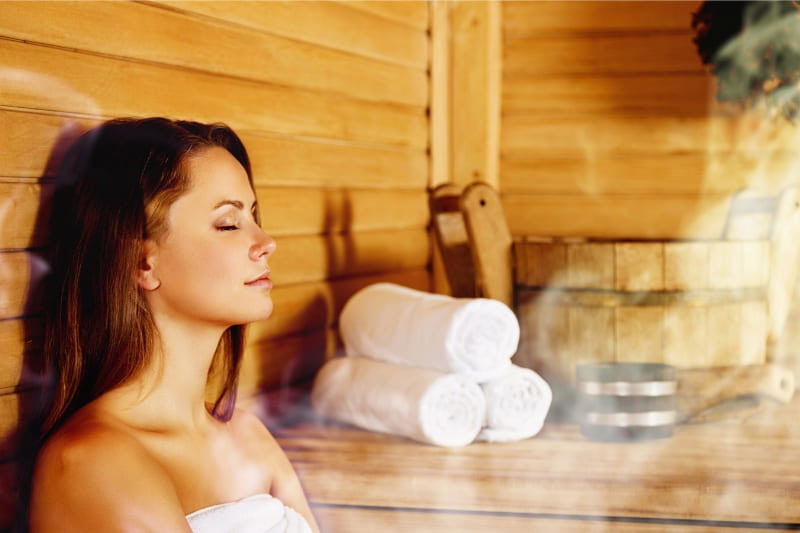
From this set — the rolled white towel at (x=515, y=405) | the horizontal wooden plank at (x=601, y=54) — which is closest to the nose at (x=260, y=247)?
the rolled white towel at (x=515, y=405)

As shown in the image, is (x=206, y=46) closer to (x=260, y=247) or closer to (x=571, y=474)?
(x=260, y=247)

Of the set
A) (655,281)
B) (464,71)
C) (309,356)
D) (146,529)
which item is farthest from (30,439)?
(464,71)

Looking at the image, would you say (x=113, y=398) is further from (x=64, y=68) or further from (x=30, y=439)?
(x=64, y=68)

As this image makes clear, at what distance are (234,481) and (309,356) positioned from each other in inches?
29.3

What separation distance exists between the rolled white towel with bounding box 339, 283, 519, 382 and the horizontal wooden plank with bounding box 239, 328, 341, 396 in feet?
0.64

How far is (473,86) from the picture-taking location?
2.46 m

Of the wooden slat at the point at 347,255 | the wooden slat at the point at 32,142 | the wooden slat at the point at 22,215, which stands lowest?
the wooden slat at the point at 347,255

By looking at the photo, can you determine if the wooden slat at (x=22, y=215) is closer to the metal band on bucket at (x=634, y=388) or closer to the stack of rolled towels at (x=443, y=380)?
the stack of rolled towels at (x=443, y=380)

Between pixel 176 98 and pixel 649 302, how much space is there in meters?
0.96

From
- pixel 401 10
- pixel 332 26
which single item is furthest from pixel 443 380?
pixel 401 10

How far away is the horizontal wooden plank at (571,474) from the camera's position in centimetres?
134

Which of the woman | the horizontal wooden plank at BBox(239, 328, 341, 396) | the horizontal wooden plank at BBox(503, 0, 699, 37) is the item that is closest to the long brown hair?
the woman

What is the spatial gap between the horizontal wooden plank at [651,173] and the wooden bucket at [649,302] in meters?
0.62

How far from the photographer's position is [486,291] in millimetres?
1839
